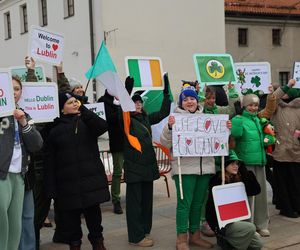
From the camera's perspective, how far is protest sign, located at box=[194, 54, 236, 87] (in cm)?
553

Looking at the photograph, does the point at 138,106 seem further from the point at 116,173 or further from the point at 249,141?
the point at 116,173

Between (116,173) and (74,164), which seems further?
(116,173)

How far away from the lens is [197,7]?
19.7 m

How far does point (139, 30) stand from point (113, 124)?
1276cm

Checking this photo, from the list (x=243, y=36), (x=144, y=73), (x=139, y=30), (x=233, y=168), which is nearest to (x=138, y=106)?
(x=144, y=73)

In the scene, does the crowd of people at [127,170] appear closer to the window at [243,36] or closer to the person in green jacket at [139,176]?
the person in green jacket at [139,176]

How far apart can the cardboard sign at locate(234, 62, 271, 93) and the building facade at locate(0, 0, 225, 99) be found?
11.7m

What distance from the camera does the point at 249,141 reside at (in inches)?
203

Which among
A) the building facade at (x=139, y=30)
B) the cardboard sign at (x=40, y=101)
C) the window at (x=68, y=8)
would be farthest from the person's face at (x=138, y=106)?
the window at (x=68, y=8)

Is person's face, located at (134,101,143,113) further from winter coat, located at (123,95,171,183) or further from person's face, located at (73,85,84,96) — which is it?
person's face, located at (73,85,84,96)

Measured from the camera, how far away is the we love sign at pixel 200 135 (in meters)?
4.75

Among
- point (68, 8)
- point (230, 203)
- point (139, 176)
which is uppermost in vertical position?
point (68, 8)

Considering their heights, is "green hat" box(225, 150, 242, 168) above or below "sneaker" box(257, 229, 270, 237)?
above

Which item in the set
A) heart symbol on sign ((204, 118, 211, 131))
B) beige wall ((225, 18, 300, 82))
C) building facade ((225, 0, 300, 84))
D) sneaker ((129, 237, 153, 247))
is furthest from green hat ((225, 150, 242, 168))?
building facade ((225, 0, 300, 84))
